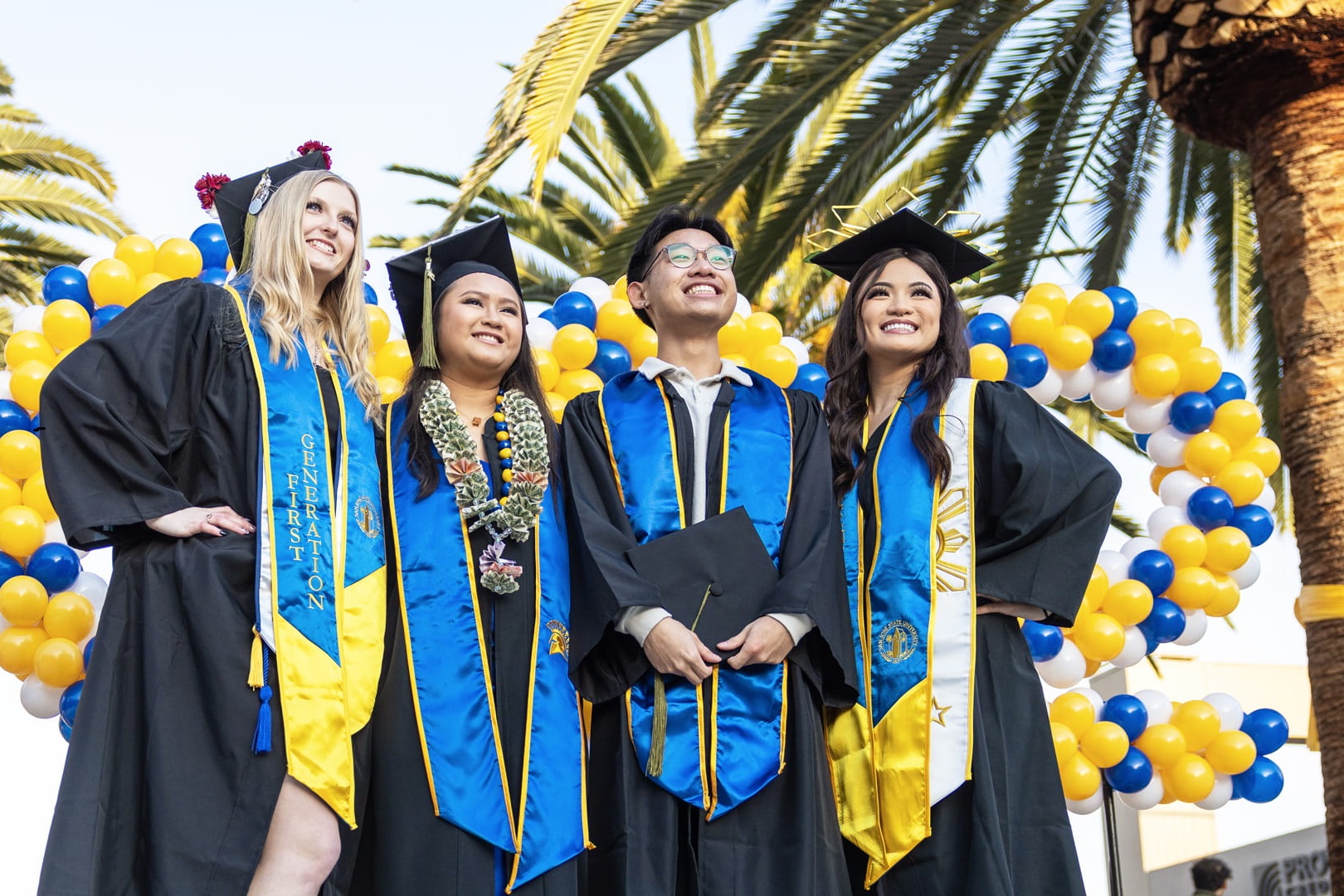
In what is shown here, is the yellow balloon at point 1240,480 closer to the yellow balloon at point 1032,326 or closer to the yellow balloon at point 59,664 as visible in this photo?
the yellow balloon at point 1032,326

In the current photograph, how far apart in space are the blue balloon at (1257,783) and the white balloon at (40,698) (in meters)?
5.05

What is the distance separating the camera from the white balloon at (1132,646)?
21.8 feet

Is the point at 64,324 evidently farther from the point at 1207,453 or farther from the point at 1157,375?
the point at 1207,453

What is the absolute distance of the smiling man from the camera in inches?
152

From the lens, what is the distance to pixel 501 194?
12.5 metres

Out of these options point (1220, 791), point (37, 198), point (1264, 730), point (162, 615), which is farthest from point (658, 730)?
point (37, 198)

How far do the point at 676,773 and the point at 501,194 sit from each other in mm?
9204

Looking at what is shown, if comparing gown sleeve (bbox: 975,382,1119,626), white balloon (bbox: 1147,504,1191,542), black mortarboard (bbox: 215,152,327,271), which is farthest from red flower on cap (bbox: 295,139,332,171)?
white balloon (bbox: 1147,504,1191,542)

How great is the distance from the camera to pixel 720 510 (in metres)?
4.17

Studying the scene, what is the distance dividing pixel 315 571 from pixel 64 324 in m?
2.53

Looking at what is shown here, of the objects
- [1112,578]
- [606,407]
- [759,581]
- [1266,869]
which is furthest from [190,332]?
[1266,869]

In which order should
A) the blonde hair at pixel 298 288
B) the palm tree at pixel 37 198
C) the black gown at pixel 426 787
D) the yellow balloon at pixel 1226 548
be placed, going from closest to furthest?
1. the black gown at pixel 426 787
2. the blonde hair at pixel 298 288
3. the yellow balloon at pixel 1226 548
4. the palm tree at pixel 37 198

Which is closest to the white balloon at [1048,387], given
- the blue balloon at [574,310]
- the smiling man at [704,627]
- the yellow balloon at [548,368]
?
the blue balloon at [574,310]

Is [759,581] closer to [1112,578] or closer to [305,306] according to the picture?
[305,306]
